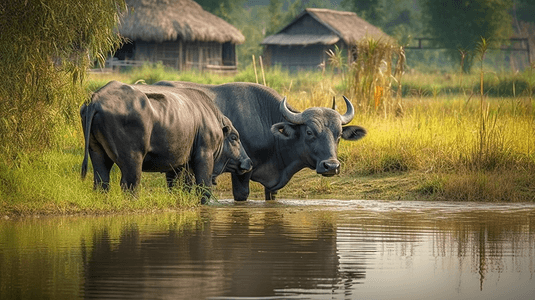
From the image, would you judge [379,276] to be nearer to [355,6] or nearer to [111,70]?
[111,70]

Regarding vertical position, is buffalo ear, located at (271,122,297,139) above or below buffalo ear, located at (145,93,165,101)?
below

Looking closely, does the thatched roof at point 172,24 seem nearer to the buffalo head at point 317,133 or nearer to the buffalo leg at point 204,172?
the buffalo head at point 317,133

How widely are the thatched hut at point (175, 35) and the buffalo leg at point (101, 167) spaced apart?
97.0 feet

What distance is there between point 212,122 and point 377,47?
695cm

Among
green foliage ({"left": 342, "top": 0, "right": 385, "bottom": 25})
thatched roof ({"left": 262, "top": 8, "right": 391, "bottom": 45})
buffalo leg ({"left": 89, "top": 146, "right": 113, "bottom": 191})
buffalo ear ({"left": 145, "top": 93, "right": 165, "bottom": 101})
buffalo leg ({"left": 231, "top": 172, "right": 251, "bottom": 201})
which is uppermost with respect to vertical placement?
green foliage ({"left": 342, "top": 0, "right": 385, "bottom": 25})

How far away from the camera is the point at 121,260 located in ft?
23.0

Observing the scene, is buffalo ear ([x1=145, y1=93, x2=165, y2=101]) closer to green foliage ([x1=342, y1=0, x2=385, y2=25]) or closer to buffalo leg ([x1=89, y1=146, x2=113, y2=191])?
buffalo leg ([x1=89, y1=146, x2=113, y2=191])

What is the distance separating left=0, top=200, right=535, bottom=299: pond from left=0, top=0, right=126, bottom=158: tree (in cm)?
128

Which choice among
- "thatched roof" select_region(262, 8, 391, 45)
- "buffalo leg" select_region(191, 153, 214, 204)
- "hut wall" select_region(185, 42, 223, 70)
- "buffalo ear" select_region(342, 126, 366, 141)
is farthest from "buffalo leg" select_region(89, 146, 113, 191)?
"thatched roof" select_region(262, 8, 391, 45)

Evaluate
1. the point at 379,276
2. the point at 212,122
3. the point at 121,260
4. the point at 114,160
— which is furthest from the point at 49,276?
the point at 212,122

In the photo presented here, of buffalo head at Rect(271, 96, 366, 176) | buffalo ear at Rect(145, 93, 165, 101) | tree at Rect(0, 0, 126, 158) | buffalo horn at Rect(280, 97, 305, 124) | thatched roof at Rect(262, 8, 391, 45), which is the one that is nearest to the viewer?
tree at Rect(0, 0, 126, 158)

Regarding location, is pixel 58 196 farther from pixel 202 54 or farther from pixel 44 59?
pixel 202 54

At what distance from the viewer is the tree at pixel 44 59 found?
9.88 meters

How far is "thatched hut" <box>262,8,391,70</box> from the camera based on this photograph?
151 ft
